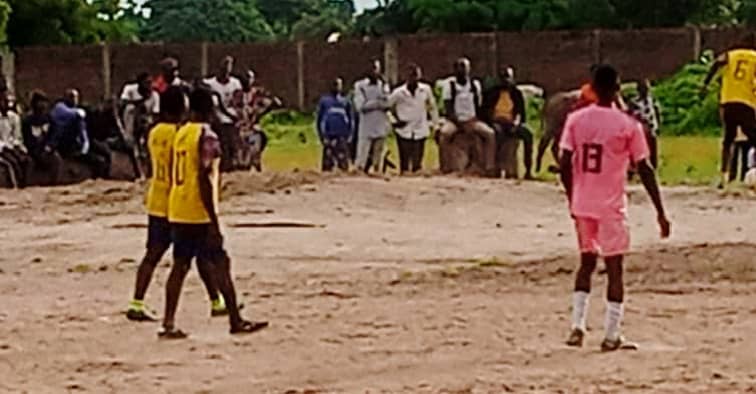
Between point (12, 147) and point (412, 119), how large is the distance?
517 centimetres

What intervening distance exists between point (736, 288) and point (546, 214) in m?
6.81

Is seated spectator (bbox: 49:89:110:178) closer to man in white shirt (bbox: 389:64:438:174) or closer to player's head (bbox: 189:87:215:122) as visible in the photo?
man in white shirt (bbox: 389:64:438:174)

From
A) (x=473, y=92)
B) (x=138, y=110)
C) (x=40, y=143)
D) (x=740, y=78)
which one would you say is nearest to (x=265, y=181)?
(x=138, y=110)

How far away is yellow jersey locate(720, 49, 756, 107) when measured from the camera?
24125 mm

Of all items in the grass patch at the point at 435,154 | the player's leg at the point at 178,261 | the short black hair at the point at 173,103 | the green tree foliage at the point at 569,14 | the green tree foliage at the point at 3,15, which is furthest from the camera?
the green tree foliage at the point at 569,14

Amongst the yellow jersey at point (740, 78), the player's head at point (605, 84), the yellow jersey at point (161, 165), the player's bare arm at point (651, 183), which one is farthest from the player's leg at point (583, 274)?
the yellow jersey at point (740, 78)

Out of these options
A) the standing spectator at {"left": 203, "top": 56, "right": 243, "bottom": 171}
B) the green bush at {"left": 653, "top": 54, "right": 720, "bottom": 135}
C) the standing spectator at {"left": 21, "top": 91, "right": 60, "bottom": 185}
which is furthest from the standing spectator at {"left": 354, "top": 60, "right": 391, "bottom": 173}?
the green bush at {"left": 653, "top": 54, "right": 720, "bottom": 135}

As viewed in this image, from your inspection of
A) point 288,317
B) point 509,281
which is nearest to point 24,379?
point 288,317

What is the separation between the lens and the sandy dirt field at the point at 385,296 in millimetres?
11469

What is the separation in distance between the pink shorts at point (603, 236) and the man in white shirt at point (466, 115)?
15393 mm

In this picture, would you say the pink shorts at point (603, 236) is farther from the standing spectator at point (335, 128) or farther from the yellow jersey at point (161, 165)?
the standing spectator at point (335, 128)

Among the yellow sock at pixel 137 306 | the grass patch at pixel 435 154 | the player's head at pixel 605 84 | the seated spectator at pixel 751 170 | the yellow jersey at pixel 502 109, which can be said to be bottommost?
the grass patch at pixel 435 154

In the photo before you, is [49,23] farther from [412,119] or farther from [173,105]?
[173,105]

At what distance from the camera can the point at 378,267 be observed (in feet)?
56.7
